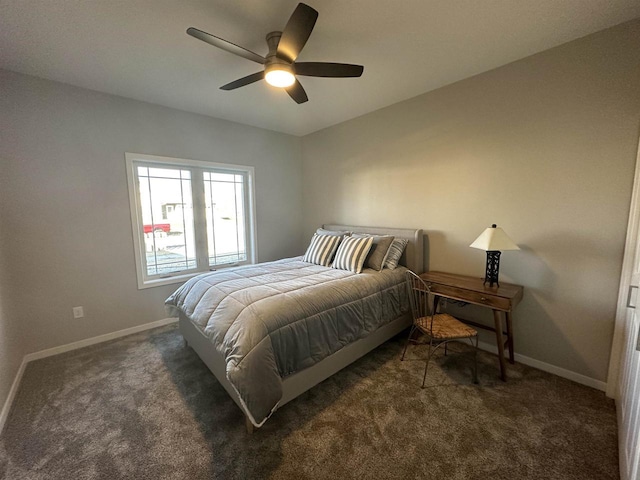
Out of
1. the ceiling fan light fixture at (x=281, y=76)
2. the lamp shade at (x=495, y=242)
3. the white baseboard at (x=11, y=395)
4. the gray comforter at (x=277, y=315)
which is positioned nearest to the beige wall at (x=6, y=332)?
the white baseboard at (x=11, y=395)

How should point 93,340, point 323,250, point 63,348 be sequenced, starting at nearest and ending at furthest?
point 63,348 < point 93,340 < point 323,250

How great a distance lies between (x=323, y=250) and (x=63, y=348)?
2838 mm

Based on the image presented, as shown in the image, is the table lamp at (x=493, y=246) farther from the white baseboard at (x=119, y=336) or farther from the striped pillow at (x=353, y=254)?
the striped pillow at (x=353, y=254)

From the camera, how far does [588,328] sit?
199 centimetres

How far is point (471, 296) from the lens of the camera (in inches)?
86.3

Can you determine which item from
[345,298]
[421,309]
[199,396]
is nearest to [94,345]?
[199,396]

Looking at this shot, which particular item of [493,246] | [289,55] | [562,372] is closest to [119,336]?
[289,55]

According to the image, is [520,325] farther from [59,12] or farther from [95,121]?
[95,121]

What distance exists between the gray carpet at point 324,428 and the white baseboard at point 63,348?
0.20 feet

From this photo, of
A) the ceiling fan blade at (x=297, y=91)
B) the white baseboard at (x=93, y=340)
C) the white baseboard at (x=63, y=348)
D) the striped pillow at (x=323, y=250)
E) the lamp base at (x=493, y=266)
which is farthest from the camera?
the striped pillow at (x=323, y=250)

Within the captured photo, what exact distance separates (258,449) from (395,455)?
0.79 m

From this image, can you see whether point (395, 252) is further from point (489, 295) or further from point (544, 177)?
point (544, 177)

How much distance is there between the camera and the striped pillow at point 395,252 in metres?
2.81

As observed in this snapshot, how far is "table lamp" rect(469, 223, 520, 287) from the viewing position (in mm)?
2070
